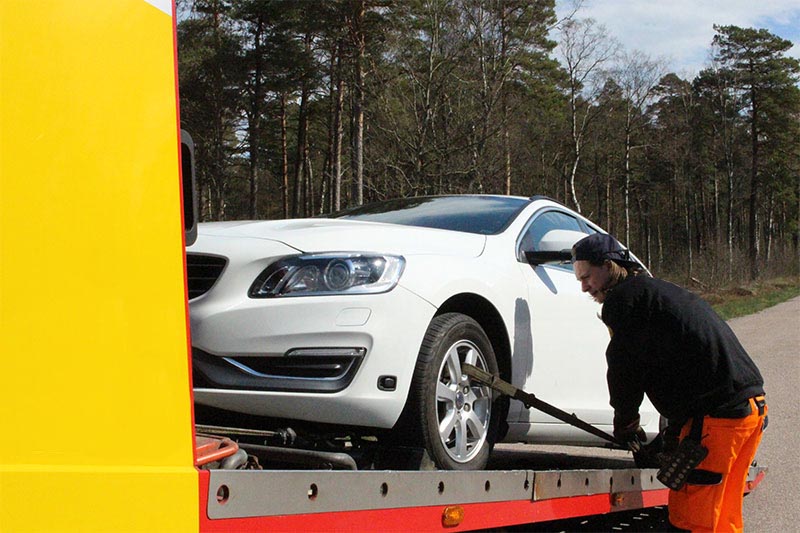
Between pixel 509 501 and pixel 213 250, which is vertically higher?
pixel 213 250

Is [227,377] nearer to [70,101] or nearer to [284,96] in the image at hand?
[70,101]

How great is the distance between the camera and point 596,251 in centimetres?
412

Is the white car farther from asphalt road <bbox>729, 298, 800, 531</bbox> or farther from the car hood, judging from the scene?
asphalt road <bbox>729, 298, 800, 531</bbox>

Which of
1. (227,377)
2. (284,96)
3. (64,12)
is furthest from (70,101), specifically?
(284,96)

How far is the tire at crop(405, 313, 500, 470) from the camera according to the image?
342cm

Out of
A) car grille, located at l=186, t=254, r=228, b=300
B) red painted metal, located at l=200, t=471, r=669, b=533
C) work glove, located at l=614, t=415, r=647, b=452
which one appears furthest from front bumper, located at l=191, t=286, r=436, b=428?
work glove, located at l=614, t=415, r=647, b=452

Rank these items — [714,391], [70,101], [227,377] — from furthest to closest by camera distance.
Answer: [714,391]
[227,377]
[70,101]

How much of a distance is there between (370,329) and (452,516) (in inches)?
28.7

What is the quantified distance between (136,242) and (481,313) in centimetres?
232

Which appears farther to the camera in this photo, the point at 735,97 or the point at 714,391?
the point at 735,97

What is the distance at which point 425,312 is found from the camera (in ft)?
11.4

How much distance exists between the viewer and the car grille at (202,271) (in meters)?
3.39

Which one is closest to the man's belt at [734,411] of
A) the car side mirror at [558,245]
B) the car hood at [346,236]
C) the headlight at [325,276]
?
the car side mirror at [558,245]

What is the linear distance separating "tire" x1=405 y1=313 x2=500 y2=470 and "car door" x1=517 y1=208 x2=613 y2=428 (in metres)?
0.43
